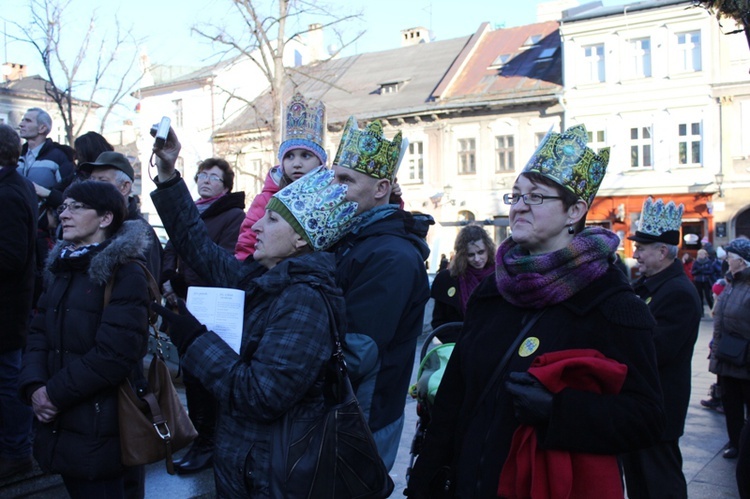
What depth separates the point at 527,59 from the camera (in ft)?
103

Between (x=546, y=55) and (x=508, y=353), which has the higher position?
(x=546, y=55)

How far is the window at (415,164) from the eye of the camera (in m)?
32.3

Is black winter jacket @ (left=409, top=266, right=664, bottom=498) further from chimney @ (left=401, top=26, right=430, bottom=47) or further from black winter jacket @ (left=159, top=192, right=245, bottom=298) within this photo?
chimney @ (left=401, top=26, right=430, bottom=47)

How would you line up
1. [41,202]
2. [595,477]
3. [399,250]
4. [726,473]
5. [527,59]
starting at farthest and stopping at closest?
[527,59], [726,473], [41,202], [399,250], [595,477]

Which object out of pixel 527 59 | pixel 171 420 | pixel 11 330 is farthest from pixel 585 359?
pixel 527 59

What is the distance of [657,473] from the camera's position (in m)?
4.21

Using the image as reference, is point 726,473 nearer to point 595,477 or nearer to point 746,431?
point 746,431

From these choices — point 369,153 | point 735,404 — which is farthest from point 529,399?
point 735,404

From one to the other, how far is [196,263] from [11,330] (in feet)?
6.63

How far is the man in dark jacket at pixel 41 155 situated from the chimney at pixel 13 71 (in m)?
38.3

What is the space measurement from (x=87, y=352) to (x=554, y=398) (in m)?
2.09

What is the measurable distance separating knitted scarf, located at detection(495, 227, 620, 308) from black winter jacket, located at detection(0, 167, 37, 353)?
2.93 meters

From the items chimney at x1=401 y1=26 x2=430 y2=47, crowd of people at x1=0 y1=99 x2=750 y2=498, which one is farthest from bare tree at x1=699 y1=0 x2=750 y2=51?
chimney at x1=401 y1=26 x2=430 y2=47

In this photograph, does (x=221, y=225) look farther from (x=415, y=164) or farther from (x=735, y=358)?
(x=415, y=164)
